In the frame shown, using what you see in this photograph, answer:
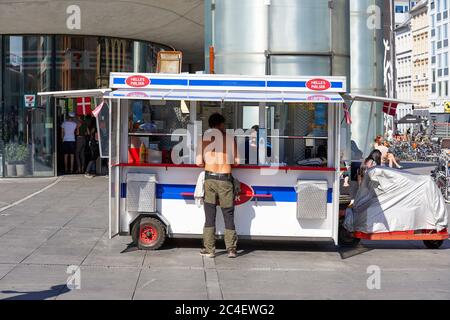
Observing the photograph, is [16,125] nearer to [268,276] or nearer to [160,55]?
[160,55]

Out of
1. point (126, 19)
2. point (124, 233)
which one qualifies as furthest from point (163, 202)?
point (126, 19)

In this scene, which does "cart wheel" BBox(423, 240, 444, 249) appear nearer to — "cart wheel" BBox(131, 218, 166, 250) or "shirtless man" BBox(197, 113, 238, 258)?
"shirtless man" BBox(197, 113, 238, 258)

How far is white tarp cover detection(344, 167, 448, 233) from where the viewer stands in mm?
10945

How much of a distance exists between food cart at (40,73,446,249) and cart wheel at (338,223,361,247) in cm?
67

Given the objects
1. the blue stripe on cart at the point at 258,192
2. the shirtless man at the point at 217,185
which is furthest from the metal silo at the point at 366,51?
the shirtless man at the point at 217,185

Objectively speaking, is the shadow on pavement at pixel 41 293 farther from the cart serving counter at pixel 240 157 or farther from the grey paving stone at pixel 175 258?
the cart serving counter at pixel 240 157

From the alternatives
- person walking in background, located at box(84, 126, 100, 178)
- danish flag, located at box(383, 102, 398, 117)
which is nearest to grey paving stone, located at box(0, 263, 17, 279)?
danish flag, located at box(383, 102, 398, 117)

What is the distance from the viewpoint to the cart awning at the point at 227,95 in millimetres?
10000

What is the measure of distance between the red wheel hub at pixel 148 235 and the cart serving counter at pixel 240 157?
0.04ft

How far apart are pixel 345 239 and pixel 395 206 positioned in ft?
2.83

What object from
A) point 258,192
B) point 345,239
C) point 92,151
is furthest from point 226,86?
point 92,151

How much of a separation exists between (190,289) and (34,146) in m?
14.0

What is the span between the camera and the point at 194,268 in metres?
9.53

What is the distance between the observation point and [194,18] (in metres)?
21.4
